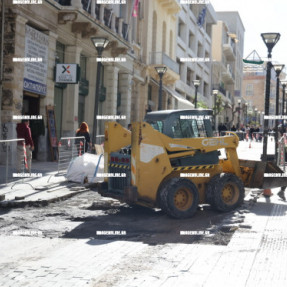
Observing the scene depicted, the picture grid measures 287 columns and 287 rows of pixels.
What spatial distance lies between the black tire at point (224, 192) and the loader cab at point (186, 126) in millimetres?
426

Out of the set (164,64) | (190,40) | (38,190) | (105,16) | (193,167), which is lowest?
Answer: (38,190)

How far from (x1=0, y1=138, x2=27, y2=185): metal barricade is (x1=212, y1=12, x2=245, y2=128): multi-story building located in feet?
133

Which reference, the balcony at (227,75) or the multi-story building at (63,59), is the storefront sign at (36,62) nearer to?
the multi-story building at (63,59)

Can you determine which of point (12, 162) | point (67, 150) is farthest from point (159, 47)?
point (12, 162)

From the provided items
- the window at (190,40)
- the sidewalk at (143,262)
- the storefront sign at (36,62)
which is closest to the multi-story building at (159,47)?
the window at (190,40)

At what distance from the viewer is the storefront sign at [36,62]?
1797 centimetres

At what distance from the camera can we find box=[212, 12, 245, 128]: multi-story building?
66.3m

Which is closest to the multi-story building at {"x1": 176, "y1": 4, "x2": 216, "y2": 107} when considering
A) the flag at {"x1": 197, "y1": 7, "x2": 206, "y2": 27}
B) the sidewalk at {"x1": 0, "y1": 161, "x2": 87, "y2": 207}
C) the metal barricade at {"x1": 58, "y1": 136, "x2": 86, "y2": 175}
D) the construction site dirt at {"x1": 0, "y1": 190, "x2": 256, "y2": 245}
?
the flag at {"x1": 197, "y1": 7, "x2": 206, "y2": 27}

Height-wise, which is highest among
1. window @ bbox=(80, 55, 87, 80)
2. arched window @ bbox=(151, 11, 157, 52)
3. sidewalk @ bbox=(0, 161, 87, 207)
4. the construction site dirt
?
arched window @ bbox=(151, 11, 157, 52)

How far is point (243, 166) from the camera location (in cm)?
1178

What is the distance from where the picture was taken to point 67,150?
56.5 feet

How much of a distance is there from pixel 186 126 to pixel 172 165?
82 centimetres

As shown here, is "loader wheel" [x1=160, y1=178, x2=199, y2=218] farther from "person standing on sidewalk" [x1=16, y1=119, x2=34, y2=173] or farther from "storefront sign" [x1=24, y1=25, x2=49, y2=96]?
"storefront sign" [x1=24, y1=25, x2=49, y2=96]

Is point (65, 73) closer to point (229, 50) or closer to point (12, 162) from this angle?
point (12, 162)
